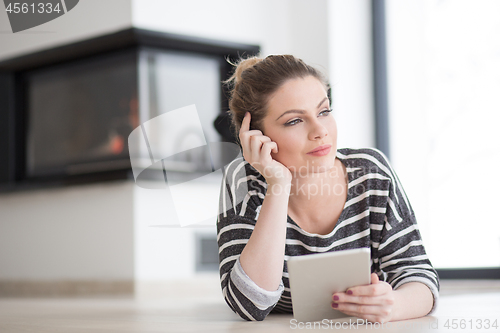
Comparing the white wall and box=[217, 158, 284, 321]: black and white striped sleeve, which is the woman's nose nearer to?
box=[217, 158, 284, 321]: black and white striped sleeve

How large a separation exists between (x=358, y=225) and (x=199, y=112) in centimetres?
221

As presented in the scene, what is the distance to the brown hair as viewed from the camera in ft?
5.03

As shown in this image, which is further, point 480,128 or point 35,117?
point 35,117

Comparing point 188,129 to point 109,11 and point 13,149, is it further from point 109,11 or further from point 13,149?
point 13,149

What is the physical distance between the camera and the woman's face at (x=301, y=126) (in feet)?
4.80

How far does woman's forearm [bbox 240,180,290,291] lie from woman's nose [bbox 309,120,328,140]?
0.64 ft

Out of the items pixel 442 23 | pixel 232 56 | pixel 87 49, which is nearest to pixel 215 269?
pixel 232 56

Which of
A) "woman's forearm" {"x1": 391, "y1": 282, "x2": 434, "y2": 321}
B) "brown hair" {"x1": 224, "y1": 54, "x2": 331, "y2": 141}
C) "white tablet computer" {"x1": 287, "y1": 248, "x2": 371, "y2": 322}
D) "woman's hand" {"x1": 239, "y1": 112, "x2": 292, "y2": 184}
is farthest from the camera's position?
"brown hair" {"x1": 224, "y1": 54, "x2": 331, "y2": 141}

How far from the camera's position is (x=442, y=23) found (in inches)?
132

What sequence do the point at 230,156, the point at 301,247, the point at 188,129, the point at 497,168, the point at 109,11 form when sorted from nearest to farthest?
the point at 301,247 < the point at 230,156 < the point at 497,168 < the point at 109,11 < the point at 188,129

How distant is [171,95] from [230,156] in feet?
2.81

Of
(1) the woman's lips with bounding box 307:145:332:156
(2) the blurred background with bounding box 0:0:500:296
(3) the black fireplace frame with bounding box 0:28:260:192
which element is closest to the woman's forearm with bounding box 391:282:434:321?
(1) the woman's lips with bounding box 307:145:332:156

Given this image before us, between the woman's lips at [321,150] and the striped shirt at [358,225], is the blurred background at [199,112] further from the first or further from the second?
the woman's lips at [321,150]

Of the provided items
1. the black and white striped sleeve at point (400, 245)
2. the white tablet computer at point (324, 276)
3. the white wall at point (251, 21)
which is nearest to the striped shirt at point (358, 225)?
the black and white striped sleeve at point (400, 245)
